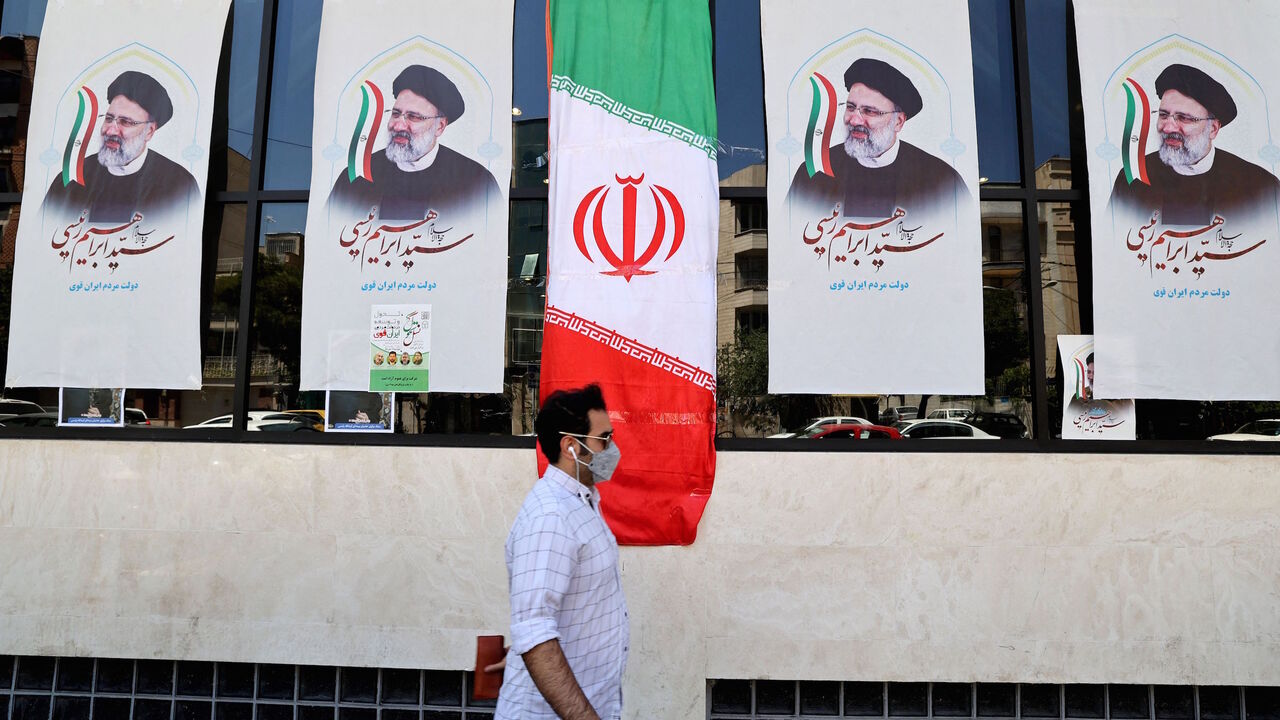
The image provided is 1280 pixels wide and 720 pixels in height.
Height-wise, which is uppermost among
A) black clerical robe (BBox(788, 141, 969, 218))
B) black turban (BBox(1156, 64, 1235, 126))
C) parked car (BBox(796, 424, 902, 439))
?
black turban (BBox(1156, 64, 1235, 126))

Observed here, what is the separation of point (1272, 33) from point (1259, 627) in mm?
3362

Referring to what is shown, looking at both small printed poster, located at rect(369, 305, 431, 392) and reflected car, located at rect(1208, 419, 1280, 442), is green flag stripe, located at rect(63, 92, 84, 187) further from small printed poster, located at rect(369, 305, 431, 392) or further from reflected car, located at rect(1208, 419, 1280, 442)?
reflected car, located at rect(1208, 419, 1280, 442)

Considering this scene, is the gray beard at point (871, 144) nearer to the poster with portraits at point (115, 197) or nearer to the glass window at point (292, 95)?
the glass window at point (292, 95)

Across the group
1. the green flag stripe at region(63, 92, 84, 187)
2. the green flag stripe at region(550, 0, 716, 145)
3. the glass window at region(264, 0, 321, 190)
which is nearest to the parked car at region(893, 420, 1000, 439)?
the green flag stripe at region(550, 0, 716, 145)

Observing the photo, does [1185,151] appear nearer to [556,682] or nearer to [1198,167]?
[1198,167]

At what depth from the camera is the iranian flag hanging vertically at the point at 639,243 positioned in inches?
178

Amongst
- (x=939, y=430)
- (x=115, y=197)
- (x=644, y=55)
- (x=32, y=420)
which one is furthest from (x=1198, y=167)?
(x=32, y=420)

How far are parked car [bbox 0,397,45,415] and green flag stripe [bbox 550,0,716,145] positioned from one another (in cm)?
377

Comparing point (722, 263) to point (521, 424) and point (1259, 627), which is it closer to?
point (521, 424)

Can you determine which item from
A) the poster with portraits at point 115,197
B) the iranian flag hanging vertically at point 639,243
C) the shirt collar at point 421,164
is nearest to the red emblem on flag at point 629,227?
the iranian flag hanging vertically at point 639,243

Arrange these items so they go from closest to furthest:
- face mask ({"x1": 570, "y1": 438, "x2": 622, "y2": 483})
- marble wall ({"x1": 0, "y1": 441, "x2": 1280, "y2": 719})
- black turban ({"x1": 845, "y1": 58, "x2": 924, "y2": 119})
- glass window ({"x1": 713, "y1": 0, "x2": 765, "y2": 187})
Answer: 1. face mask ({"x1": 570, "y1": 438, "x2": 622, "y2": 483})
2. marble wall ({"x1": 0, "y1": 441, "x2": 1280, "y2": 719})
3. black turban ({"x1": 845, "y1": 58, "x2": 924, "y2": 119})
4. glass window ({"x1": 713, "y1": 0, "x2": 765, "y2": 187})

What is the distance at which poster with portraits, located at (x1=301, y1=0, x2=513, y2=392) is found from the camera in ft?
15.7

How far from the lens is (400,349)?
4.76 m

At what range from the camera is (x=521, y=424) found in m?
4.83
